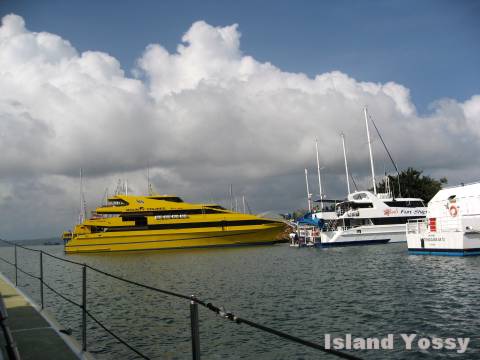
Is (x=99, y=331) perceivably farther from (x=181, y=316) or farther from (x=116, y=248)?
(x=116, y=248)

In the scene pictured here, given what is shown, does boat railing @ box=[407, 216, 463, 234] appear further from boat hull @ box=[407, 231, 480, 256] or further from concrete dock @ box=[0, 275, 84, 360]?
concrete dock @ box=[0, 275, 84, 360]

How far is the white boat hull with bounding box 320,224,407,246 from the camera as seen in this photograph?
4575cm

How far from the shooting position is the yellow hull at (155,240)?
6012cm

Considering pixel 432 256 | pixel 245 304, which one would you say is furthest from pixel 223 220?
pixel 245 304

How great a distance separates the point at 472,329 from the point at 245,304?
7889mm

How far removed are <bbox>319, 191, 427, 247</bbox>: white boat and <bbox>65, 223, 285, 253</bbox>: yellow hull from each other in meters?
18.5

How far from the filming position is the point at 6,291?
10555mm

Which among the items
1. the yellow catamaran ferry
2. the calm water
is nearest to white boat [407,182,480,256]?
the calm water

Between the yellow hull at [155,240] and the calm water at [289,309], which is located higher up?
the yellow hull at [155,240]

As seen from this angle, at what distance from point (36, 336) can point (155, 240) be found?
55.5m

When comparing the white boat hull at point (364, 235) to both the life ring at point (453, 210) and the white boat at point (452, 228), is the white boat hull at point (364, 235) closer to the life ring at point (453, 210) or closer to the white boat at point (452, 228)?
the white boat at point (452, 228)

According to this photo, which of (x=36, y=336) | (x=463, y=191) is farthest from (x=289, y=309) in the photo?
(x=463, y=191)

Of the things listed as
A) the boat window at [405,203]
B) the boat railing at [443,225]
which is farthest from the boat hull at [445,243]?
the boat window at [405,203]

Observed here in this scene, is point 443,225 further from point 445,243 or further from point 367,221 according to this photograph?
point 367,221
